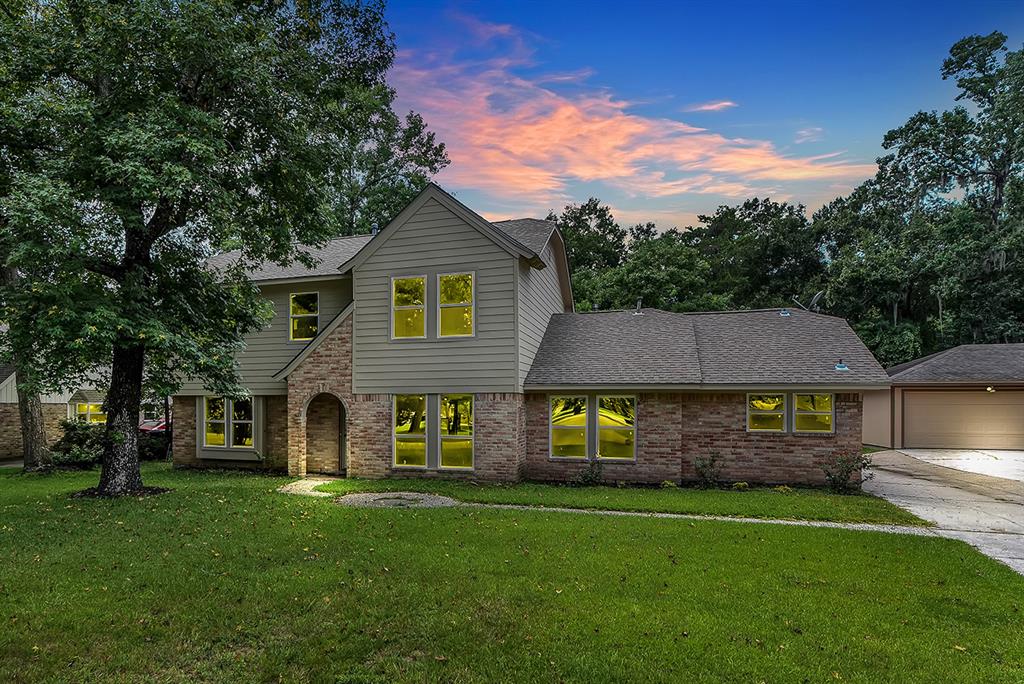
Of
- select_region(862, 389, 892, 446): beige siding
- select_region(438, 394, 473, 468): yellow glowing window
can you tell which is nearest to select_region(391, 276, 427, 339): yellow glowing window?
select_region(438, 394, 473, 468): yellow glowing window

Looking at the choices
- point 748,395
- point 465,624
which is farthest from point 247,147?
point 748,395

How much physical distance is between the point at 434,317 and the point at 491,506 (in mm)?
4983

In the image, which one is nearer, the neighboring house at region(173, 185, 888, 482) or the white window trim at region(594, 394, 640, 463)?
the neighboring house at region(173, 185, 888, 482)

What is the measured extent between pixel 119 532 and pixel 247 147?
8052 millimetres

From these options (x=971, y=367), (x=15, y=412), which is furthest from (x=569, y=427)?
(x=15, y=412)

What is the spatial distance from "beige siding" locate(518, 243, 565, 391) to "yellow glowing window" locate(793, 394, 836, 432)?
252 inches

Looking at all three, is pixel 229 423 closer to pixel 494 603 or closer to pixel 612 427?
pixel 612 427

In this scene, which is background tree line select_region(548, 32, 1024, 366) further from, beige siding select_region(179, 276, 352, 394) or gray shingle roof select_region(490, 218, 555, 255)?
beige siding select_region(179, 276, 352, 394)

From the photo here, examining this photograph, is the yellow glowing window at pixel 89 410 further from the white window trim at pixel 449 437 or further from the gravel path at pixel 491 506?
the white window trim at pixel 449 437

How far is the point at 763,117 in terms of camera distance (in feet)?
51.3

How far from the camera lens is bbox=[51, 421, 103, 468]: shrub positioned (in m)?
15.0

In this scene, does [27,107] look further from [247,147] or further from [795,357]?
[795,357]

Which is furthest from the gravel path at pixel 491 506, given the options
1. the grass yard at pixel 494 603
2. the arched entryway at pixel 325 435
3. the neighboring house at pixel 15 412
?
the neighboring house at pixel 15 412

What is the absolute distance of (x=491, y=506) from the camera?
937cm
